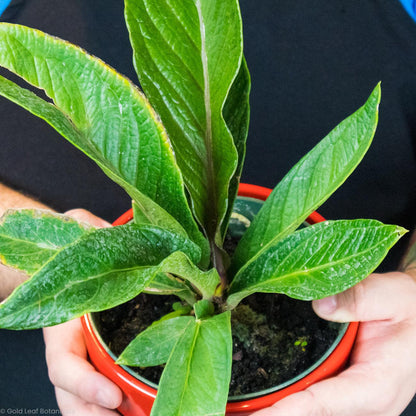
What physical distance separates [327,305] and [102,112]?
0.73 feet

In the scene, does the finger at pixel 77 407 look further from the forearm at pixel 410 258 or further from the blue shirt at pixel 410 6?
the blue shirt at pixel 410 6

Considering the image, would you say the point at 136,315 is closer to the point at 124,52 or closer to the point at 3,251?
the point at 3,251

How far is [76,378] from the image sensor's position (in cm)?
43

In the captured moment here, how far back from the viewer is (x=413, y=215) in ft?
2.67

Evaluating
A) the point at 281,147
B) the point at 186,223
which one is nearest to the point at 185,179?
the point at 186,223

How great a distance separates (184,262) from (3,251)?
125 mm

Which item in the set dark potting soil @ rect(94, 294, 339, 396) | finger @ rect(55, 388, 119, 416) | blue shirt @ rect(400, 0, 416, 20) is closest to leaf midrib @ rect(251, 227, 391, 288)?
dark potting soil @ rect(94, 294, 339, 396)

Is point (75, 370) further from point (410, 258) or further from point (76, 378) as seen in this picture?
point (410, 258)

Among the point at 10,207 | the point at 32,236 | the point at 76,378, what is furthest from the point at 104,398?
the point at 10,207

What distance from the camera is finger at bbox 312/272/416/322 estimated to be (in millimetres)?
385

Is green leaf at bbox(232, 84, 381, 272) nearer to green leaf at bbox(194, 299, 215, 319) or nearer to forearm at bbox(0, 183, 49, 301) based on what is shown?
green leaf at bbox(194, 299, 215, 319)

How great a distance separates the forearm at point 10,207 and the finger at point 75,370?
179 mm

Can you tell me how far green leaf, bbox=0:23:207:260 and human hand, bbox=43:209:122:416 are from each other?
148 mm

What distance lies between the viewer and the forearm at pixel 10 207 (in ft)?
2.27
